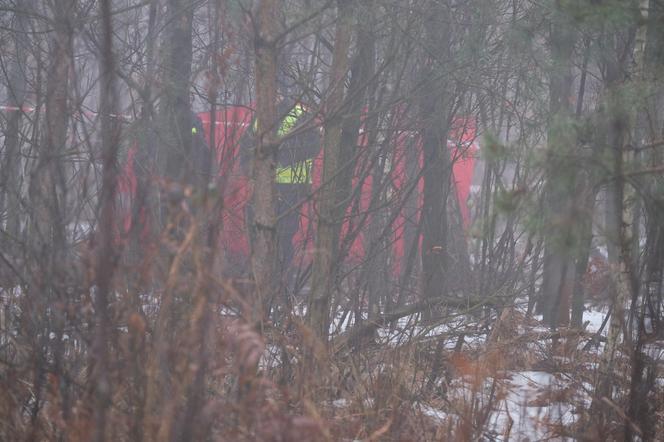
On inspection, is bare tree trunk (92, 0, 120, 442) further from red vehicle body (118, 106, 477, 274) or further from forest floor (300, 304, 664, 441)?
red vehicle body (118, 106, 477, 274)

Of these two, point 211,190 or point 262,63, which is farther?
point 262,63

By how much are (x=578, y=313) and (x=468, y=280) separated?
3.85 feet

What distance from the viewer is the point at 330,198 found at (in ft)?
20.2

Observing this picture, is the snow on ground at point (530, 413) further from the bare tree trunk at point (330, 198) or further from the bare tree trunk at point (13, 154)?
the bare tree trunk at point (13, 154)

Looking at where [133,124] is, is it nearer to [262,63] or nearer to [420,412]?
[262,63]

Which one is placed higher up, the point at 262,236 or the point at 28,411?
the point at 262,236

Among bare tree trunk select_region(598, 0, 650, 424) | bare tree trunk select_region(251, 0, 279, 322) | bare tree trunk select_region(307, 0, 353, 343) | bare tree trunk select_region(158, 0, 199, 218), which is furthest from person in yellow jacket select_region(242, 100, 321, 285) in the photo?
bare tree trunk select_region(598, 0, 650, 424)

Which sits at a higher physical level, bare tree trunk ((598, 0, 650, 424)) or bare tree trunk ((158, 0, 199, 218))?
bare tree trunk ((158, 0, 199, 218))

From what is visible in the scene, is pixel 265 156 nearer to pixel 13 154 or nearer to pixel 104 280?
pixel 13 154

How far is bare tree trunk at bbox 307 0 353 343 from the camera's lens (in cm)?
567

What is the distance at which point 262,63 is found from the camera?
4832mm

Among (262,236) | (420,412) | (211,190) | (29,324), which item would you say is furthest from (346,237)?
(211,190)

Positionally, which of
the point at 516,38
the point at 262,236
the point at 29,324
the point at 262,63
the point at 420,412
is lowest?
the point at 420,412

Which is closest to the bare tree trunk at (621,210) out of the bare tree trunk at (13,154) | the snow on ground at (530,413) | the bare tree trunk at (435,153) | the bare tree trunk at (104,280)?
the snow on ground at (530,413)
